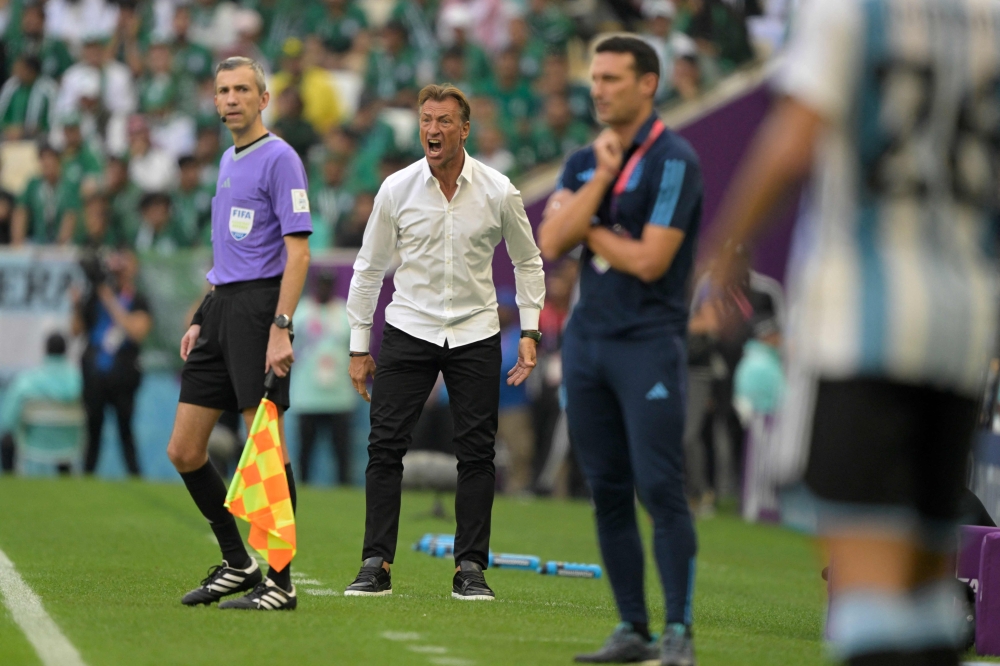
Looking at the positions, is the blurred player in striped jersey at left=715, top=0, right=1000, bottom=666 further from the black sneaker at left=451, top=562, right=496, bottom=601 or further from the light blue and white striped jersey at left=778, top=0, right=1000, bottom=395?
the black sneaker at left=451, top=562, right=496, bottom=601

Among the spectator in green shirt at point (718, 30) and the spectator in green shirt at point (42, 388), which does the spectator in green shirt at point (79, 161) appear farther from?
the spectator in green shirt at point (718, 30)

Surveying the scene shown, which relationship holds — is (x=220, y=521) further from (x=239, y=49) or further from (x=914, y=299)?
(x=239, y=49)

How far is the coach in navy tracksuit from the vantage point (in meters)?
5.25

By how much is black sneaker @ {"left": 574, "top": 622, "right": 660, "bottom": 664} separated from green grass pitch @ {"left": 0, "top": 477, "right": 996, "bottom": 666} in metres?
0.18

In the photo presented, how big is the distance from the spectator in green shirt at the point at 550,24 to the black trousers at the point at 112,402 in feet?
22.3

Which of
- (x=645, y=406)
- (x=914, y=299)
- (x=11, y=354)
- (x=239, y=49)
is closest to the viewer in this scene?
(x=914, y=299)

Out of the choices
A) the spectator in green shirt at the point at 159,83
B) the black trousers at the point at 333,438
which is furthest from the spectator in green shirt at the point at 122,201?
the black trousers at the point at 333,438

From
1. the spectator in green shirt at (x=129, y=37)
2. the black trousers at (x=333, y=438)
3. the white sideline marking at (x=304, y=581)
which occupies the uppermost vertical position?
the spectator in green shirt at (x=129, y=37)

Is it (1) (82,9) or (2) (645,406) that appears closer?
(2) (645,406)

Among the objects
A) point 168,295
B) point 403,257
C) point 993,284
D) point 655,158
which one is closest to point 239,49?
point 168,295

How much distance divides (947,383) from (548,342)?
13004 mm

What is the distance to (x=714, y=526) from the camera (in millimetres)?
14305

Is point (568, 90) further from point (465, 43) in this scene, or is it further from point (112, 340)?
point (112, 340)

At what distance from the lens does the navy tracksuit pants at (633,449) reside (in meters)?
5.25
